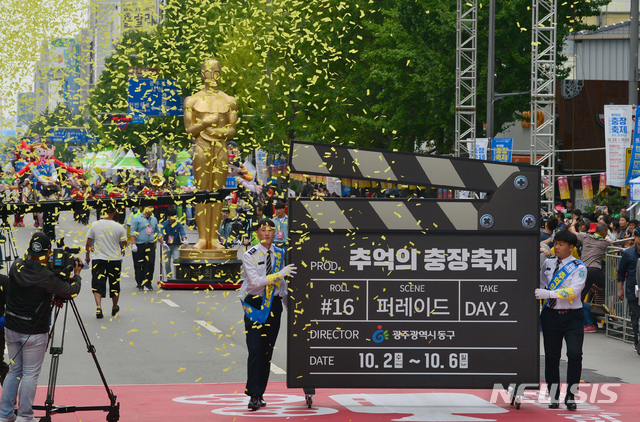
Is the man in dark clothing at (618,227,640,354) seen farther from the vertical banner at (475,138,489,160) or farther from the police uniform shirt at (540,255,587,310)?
the vertical banner at (475,138,489,160)

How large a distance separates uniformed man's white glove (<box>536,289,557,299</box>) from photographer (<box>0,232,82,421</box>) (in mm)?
4178

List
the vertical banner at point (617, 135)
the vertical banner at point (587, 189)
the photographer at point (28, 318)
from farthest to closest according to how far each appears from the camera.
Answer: the vertical banner at point (587, 189) < the vertical banner at point (617, 135) < the photographer at point (28, 318)

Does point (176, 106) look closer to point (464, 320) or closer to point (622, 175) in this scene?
point (622, 175)

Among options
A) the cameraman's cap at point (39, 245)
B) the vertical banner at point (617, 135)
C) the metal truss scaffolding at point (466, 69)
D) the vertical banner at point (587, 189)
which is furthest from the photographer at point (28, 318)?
the vertical banner at point (587, 189)

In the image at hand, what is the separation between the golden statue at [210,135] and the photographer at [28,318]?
11.2 m

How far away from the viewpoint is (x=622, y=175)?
2089 centimetres

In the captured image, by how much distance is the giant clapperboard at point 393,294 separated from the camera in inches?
367

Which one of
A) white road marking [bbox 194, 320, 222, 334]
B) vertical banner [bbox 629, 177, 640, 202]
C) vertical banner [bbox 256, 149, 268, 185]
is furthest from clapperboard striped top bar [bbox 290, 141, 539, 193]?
vertical banner [bbox 256, 149, 268, 185]

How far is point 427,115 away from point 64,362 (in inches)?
1115

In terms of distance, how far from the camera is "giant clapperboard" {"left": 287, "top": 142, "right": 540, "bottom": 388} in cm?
932

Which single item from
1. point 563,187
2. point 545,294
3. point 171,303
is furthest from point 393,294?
point 563,187

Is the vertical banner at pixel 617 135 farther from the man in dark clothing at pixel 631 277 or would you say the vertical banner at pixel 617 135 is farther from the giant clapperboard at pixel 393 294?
the giant clapperboard at pixel 393 294

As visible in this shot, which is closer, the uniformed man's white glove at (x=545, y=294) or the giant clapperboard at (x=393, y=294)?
the giant clapperboard at (x=393, y=294)

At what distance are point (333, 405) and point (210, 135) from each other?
1209 centimetres
